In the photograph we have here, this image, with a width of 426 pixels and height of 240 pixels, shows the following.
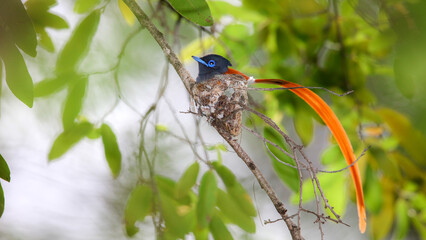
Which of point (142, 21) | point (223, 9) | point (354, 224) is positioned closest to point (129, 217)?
point (142, 21)

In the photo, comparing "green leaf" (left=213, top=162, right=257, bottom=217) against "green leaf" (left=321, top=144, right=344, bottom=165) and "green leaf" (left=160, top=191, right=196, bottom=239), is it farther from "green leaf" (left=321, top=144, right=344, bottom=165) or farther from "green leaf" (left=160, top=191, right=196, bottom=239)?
"green leaf" (left=321, top=144, right=344, bottom=165)

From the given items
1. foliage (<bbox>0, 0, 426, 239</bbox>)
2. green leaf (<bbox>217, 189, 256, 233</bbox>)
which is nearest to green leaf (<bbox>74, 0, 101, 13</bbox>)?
foliage (<bbox>0, 0, 426, 239</bbox>)

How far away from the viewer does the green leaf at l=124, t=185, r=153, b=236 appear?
1009 millimetres

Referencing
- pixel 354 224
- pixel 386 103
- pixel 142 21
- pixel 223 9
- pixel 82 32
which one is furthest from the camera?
pixel 354 224

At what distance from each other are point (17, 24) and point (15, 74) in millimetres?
82

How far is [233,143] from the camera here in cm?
66

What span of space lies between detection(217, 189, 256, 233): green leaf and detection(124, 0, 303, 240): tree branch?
370 mm

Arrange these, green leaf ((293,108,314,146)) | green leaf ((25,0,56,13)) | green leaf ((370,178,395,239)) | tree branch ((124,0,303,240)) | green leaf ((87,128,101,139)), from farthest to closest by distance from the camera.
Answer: green leaf ((370,178,395,239)), green leaf ((293,108,314,146)), green leaf ((87,128,101,139)), green leaf ((25,0,56,13)), tree branch ((124,0,303,240))

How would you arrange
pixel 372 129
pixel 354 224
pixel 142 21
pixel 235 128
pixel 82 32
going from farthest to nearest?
1. pixel 354 224
2. pixel 372 129
3. pixel 82 32
4. pixel 235 128
5. pixel 142 21

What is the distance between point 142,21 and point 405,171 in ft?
3.74

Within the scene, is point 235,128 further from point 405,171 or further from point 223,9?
point 405,171

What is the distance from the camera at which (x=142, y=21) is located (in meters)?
0.69

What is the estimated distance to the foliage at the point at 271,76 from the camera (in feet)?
2.78

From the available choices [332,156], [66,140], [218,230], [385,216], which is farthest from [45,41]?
[385,216]
